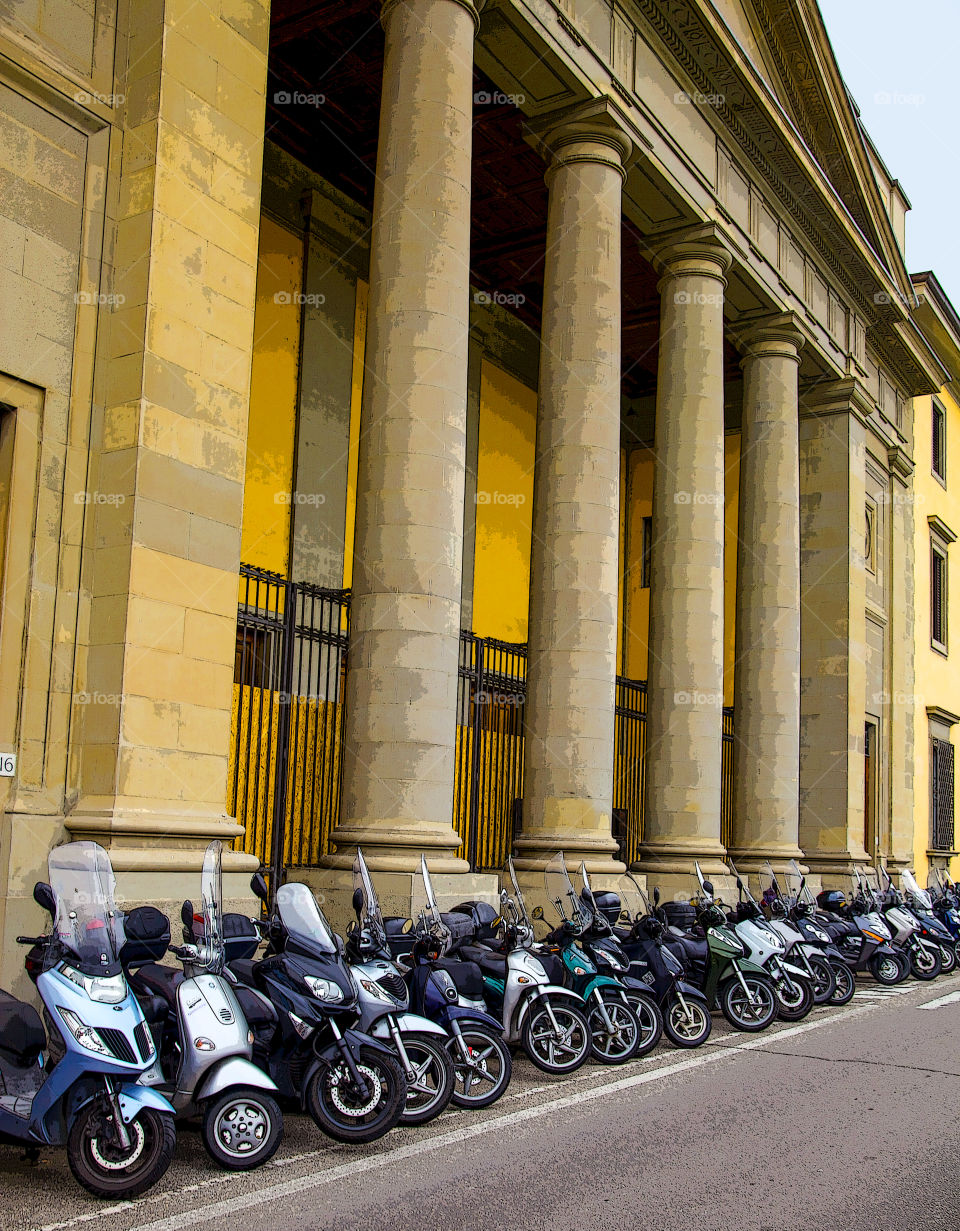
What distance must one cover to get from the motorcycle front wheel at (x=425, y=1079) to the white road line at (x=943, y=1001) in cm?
790

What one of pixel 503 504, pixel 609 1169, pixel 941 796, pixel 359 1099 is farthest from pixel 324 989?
pixel 941 796

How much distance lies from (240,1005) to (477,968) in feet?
7.77

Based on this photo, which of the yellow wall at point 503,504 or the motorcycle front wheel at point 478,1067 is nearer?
the motorcycle front wheel at point 478,1067

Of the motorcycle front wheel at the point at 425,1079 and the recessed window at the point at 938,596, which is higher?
the recessed window at the point at 938,596

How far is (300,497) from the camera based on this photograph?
1641 centimetres

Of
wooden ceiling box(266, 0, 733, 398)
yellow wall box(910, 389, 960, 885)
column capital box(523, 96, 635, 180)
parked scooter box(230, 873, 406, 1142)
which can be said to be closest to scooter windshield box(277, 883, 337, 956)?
parked scooter box(230, 873, 406, 1142)

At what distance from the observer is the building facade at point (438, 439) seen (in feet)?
28.2

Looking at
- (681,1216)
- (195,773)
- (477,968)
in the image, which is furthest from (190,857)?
(681,1216)

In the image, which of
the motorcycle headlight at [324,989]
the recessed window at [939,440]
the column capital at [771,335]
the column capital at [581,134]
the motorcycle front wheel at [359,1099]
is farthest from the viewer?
the recessed window at [939,440]

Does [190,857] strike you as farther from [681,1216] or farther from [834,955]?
[834,955]

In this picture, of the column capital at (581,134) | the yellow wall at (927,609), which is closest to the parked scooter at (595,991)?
the column capital at (581,134)

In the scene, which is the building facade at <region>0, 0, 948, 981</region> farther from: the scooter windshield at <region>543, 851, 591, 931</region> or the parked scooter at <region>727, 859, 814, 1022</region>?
the parked scooter at <region>727, 859, 814, 1022</region>

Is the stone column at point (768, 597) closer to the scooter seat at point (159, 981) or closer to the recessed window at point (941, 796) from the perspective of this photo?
the recessed window at point (941, 796)

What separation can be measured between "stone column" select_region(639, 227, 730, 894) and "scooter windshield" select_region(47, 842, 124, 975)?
34.5 feet
